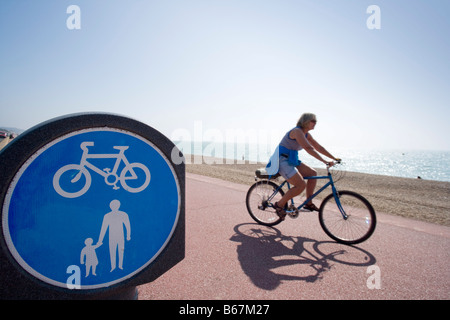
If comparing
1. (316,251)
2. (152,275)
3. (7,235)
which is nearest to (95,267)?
(152,275)

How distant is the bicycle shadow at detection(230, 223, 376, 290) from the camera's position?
238 cm

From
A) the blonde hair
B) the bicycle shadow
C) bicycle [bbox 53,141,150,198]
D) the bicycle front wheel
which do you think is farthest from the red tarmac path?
the blonde hair

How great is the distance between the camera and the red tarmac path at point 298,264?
2.11 m

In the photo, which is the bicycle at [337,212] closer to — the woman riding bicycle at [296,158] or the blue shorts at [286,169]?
the woman riding bicycle at [296,158]

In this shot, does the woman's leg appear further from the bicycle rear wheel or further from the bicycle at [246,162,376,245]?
the bicycle rear wheel

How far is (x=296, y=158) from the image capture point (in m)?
3.69

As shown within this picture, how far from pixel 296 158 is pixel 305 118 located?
69 centimetres

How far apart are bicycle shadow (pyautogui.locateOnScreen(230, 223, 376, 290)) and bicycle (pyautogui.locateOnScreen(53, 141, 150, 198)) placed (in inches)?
65.1

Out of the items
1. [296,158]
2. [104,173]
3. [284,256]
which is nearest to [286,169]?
[296,158]

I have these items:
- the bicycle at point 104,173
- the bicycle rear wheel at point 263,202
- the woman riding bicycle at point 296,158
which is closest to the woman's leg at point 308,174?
the woman riding bicycle at point 296,158

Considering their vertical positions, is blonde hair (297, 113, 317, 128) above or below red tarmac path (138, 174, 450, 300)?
above

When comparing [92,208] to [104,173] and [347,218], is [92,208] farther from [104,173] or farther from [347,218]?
[347,218]

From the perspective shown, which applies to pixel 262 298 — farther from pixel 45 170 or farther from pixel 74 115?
pixel 74 115

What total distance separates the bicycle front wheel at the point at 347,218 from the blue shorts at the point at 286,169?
2.38 feet
